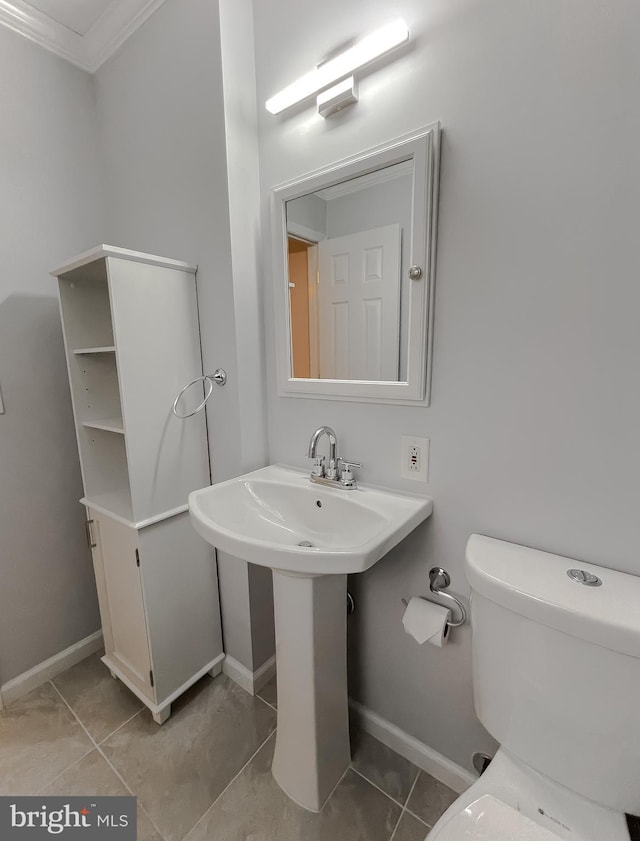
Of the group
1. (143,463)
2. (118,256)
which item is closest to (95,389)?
(143,463)

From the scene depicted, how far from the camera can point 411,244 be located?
95 centimetres

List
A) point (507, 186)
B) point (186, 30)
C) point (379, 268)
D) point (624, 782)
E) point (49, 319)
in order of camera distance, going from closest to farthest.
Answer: point (624, 782) < point (507, 186) < point (379, 268) < point (186, 30) < point (49, 319)

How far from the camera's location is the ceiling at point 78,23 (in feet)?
4.10

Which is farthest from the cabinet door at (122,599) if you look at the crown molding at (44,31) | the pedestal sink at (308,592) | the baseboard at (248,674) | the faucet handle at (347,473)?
the crown molding at (44,31)

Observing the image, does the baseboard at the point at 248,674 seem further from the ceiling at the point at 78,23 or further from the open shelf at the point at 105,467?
the ceiling at the point at 78,23

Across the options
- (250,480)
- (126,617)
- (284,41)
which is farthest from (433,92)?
(126,617)

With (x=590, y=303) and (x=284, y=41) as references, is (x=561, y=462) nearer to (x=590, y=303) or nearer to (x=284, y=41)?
(x=590, y=303)

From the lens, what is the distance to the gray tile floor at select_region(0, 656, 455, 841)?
104 centimetres

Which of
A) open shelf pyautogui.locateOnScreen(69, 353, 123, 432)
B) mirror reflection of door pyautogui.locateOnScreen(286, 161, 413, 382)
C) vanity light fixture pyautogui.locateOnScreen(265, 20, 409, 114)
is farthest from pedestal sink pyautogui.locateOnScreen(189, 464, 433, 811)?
vanity light fixture pyautogui.locateOnScreen(265, 20, 409, 114)

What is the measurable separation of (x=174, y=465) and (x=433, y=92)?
51.8 inches

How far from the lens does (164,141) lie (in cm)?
131

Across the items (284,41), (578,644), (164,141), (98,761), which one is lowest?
(98,761)

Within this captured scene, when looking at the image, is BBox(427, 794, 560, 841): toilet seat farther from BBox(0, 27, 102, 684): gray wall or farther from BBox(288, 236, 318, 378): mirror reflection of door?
BBox(0, 27, 102, 684): gray wall

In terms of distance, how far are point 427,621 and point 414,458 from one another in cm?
45
